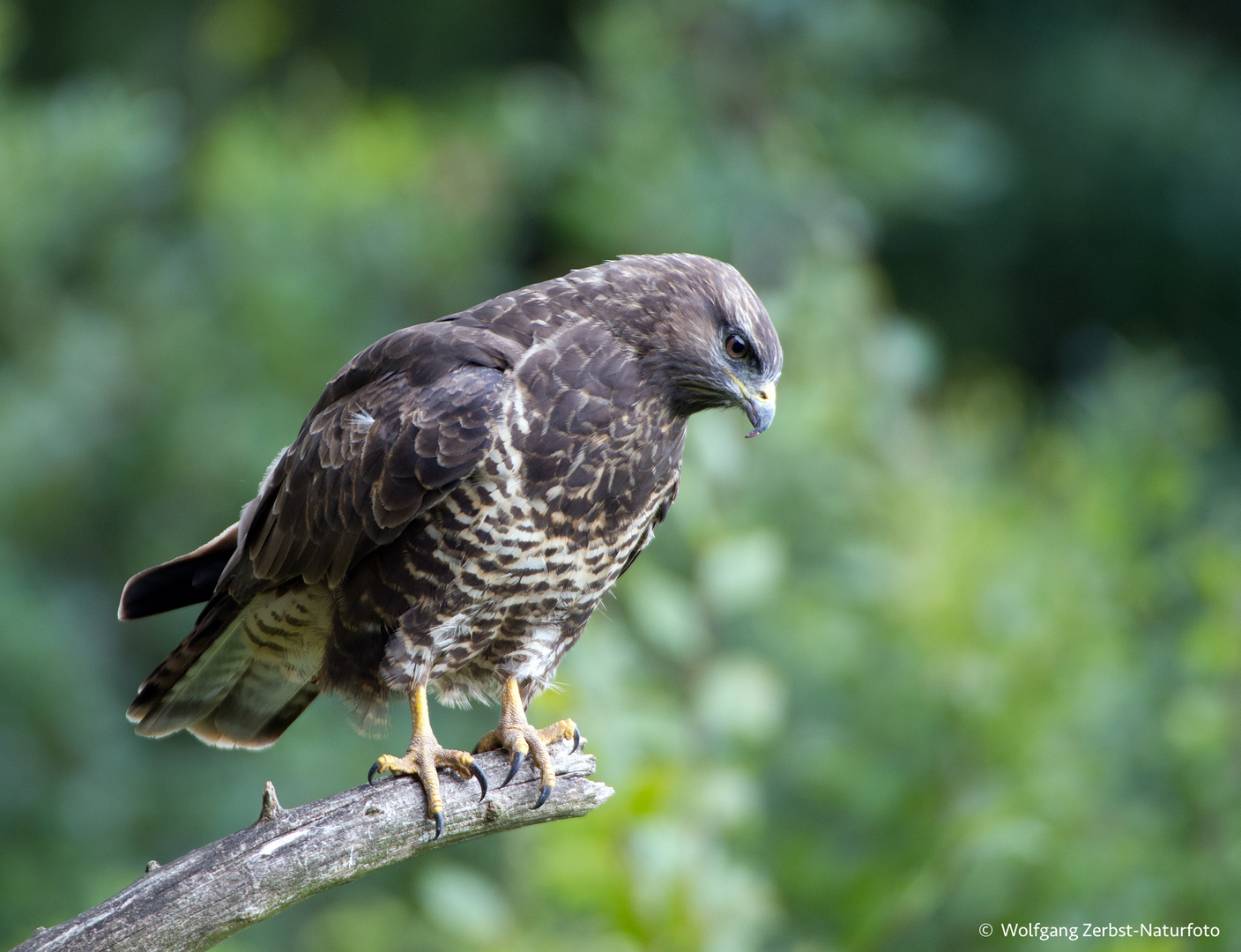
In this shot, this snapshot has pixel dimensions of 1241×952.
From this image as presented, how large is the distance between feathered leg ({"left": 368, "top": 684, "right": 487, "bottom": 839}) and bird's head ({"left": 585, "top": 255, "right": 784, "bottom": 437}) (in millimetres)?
764

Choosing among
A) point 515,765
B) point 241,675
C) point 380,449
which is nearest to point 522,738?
point 515,765

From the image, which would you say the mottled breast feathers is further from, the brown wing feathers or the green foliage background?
the green foliage background

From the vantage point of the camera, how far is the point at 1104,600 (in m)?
4.77

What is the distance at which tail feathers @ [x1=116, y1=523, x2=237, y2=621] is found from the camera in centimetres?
286

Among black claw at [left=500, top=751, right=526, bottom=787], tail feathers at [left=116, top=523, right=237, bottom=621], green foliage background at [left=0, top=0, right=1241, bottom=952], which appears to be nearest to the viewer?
black claw at [left=500, top=751, right=526, bottom=787]

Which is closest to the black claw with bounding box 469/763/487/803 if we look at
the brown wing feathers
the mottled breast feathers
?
the mottled breast feathers

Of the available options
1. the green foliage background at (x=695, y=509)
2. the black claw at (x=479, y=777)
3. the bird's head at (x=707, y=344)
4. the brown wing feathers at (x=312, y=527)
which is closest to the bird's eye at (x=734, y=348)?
the bird's head at (x=707, y=344)

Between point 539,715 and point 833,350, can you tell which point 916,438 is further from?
point 539,715

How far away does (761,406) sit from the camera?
2611 millimetres

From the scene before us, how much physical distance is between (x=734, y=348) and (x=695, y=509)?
572 mm

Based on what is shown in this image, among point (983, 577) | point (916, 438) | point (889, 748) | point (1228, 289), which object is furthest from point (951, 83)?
point (889, 748)

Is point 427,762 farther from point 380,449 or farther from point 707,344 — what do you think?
point 707,344

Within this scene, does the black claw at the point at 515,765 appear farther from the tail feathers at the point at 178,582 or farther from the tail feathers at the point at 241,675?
the tail feathers at the point at 178,582

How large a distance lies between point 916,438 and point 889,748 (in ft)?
4.91
